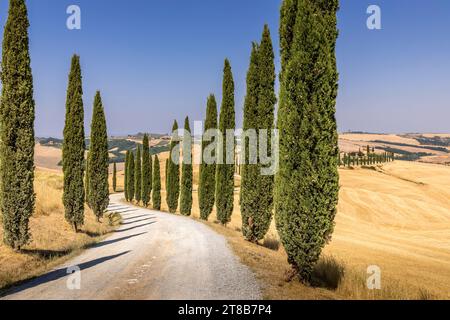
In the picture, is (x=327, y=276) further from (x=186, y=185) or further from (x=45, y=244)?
(x=186, y=185)

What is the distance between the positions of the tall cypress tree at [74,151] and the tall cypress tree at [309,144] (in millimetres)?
15294

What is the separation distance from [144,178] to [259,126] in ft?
127

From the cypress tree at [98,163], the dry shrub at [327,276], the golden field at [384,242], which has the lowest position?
the golden field at [384,242]

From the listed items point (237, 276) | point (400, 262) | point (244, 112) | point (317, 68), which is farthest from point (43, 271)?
point (400, 262)

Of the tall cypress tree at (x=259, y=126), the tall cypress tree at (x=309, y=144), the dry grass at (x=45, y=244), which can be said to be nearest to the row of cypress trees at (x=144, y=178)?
the dry grass at (x=45, y=244)

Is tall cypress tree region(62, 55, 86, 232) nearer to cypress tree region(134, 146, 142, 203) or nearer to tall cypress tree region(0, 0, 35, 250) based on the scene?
tall cypress tree region(0, 0, 35, 250)

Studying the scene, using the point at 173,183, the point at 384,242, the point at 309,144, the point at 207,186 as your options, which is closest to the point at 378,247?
the point at 384,242

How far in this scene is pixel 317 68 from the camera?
10234mm

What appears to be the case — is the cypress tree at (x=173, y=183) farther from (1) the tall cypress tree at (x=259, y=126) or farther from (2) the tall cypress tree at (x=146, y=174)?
(1) the tall cypress tree at (x=259, y=126)

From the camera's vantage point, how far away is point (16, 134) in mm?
15297

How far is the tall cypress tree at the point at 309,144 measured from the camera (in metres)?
10.0
